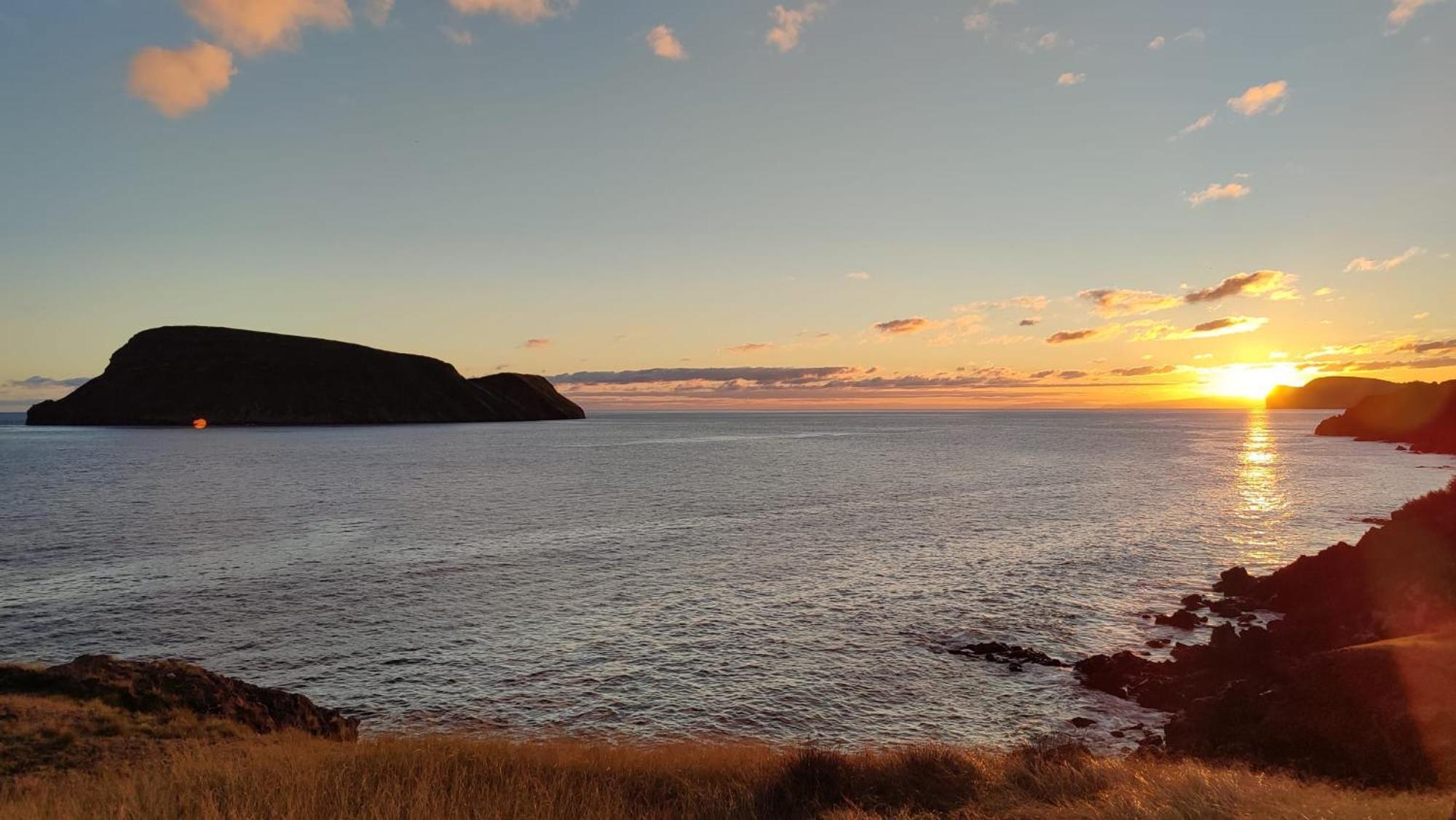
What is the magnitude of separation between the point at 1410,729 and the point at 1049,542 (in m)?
39.7

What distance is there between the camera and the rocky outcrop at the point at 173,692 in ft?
70.9

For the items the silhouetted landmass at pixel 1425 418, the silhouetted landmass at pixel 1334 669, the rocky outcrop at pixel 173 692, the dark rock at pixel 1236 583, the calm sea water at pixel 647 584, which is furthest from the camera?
the silhouetted landmass at pixel 1425 418

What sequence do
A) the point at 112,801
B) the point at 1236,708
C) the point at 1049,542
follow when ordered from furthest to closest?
the point at 1049,542
the point at 1236,708
the point at 112,801

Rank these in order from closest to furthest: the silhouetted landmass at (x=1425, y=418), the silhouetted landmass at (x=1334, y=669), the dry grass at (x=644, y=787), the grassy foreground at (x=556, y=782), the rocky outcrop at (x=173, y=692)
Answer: the dry grass at (x=644, y=787), the grassy foreground at (x=556, y=782), the silhouetted landmass at (x=1334, y=669), the rocky outcrop at (x=173, y=692), the silhouetted landmass at (x=1425, y=418)

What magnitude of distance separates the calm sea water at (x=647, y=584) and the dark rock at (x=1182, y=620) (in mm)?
1102

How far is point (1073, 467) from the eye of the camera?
125875 millimetres

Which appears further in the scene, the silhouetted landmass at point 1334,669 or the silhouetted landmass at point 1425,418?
the silhouetted landmass at point 1425,418

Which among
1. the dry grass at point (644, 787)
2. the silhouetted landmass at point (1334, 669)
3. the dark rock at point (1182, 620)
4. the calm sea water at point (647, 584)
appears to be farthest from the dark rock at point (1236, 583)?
the dry grass at point (644, 787)

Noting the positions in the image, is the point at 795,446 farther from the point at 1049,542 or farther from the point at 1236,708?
the point at 1236,708

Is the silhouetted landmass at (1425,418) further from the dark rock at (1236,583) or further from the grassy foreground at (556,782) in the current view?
the grassy foreground at (556,782)

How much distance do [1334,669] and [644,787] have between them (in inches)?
875

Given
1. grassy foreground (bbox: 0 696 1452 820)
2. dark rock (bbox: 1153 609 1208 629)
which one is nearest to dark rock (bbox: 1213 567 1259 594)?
dark rock (bbox: 1153 609 1208 629)

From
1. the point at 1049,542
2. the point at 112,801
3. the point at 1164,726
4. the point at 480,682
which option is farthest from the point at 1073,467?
the point at 112,801

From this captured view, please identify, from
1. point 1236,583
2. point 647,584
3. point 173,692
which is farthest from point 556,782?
point 1236,583
